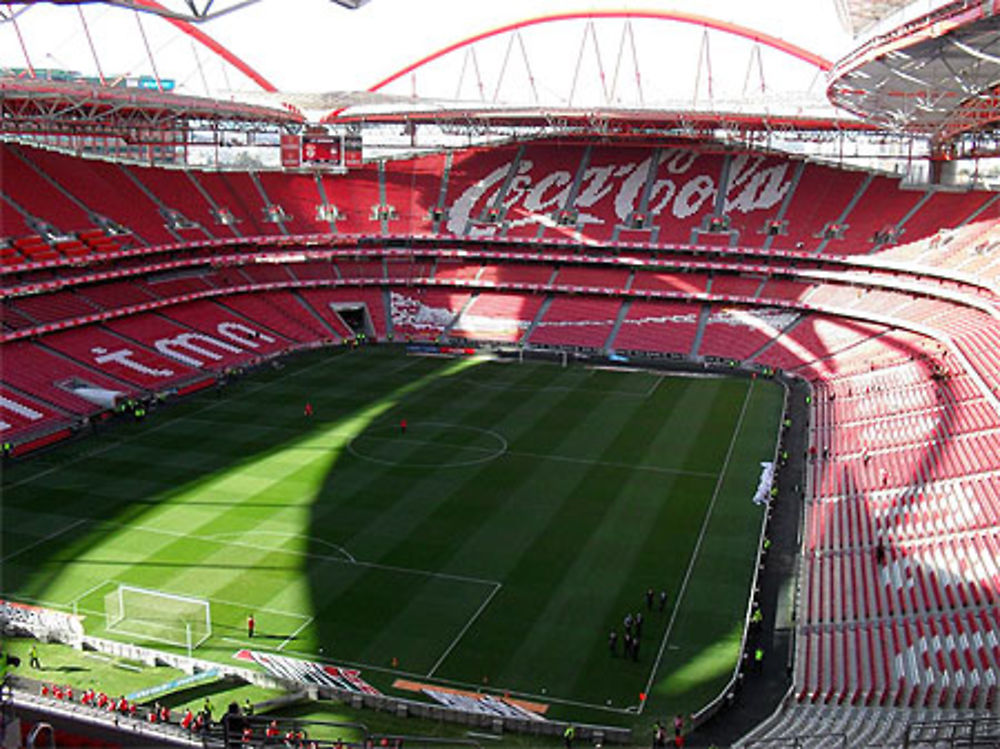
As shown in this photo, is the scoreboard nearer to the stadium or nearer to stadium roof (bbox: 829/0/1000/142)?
the stadium

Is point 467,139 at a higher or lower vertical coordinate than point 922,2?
higher

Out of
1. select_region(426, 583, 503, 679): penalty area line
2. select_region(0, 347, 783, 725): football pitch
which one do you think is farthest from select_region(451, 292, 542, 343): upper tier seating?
select_region(426, 583, 503, 679): penalty area line

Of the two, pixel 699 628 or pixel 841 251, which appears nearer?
pixel 699 628

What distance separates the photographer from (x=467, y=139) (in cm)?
8212

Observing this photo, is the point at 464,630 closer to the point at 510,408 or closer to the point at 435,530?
the point at 435,530

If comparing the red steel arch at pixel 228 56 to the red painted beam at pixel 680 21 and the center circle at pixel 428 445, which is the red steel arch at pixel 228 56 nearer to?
the red painted beam at pixel 680 21

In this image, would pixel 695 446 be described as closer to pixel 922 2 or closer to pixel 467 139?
pixel 922 2

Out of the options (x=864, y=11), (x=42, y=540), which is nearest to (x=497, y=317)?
(x=864, y=11)

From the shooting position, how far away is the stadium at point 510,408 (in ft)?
80.0

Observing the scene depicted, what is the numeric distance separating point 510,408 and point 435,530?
657 inches

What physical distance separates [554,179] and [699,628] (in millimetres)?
52737

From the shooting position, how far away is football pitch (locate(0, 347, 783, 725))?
26359 millimetres

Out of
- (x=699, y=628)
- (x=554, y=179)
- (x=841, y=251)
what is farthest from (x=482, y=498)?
(x=554, y=179)

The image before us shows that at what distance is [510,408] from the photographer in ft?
164
